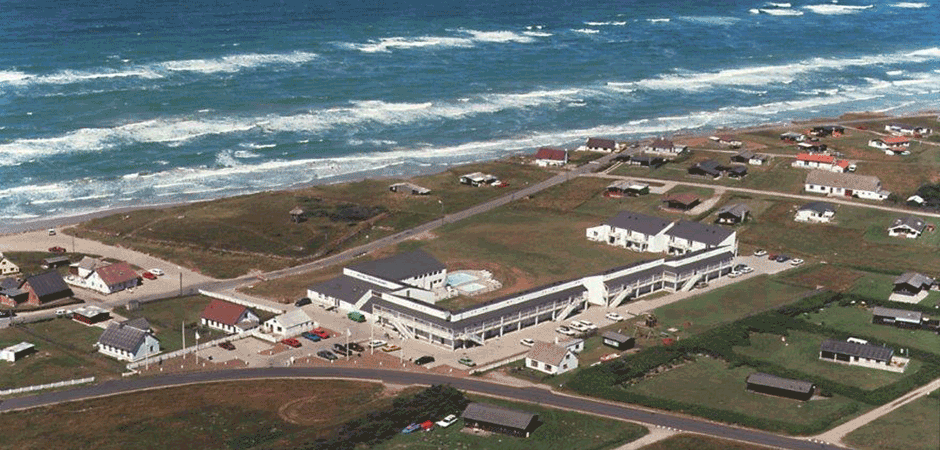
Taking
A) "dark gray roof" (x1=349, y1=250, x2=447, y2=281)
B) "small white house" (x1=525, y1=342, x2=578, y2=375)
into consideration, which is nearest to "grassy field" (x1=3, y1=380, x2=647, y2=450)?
"small white house" (x1=525, y1=342, x2=578, y2=375)

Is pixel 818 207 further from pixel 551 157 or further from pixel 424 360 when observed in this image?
pixel 424 360

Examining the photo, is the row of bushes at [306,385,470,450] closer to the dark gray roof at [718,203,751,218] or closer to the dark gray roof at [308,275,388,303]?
the dark gray roof at [308,275,388,303]

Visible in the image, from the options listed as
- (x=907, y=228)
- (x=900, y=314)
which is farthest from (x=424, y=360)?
(x=907, y=228)

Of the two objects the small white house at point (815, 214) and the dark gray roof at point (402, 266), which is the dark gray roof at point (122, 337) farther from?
the small white house at point (815, 214)

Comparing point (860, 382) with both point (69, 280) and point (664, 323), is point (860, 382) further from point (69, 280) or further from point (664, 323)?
point (69, 280)

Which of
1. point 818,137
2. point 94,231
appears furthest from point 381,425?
point 818,137
